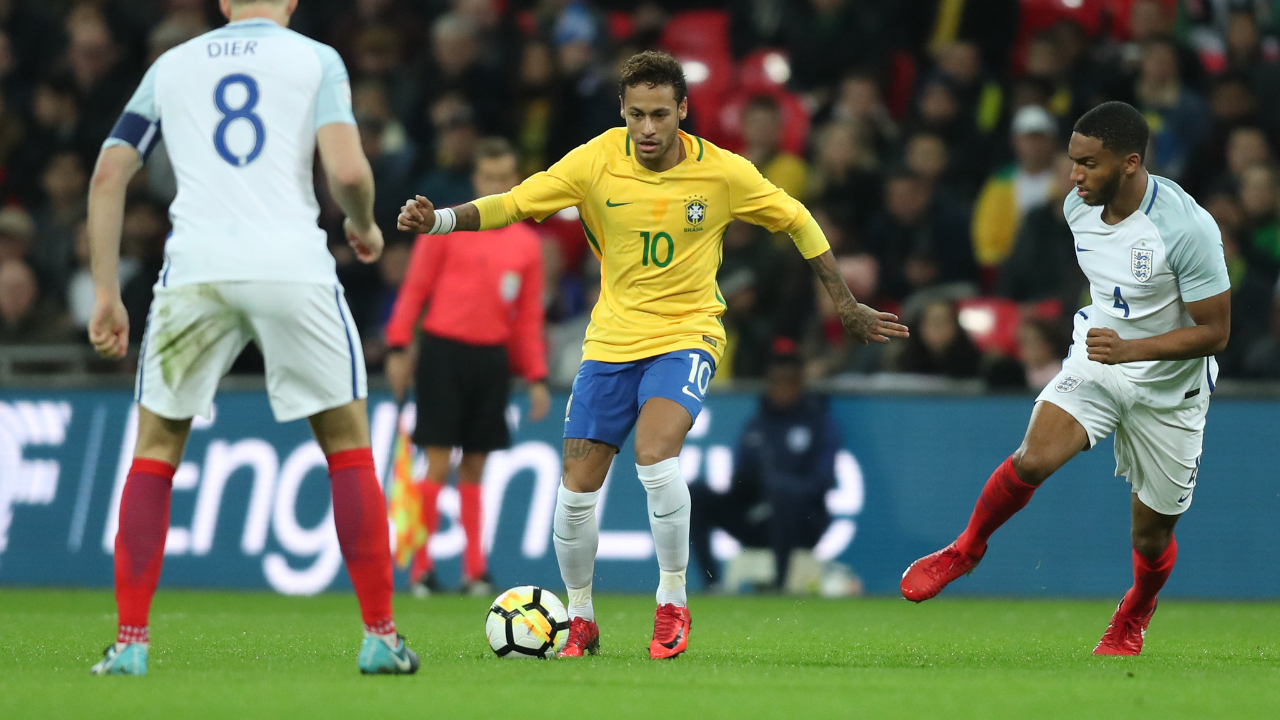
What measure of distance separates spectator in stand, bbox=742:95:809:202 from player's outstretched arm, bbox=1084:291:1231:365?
690cm

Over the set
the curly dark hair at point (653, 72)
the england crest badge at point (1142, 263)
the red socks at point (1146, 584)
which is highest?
the curly dark hair at point (653, 72)

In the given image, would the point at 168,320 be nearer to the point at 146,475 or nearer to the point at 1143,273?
the point at 146,475

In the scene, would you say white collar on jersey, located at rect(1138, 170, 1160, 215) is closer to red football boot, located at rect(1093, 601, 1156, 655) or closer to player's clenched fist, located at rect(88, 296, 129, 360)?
red football boot, located at rect(1093, 601, 1156, 655)

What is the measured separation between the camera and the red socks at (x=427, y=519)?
35.8 feet

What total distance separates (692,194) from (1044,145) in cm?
697

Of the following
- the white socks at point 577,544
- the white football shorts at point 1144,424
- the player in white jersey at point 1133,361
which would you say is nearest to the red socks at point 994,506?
the player in white jersey at point 1133,361

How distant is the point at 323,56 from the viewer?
5.54 metres

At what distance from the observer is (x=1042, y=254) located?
1252 centimetres

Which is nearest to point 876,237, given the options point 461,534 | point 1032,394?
point 1032,394

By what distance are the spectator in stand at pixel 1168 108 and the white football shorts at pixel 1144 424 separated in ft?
21.6

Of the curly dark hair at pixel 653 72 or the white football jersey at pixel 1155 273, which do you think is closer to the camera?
the curly dark hair at pixel 653 72

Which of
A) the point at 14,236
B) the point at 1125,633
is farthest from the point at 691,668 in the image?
the point at 14,236

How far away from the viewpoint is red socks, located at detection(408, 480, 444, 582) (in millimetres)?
10906

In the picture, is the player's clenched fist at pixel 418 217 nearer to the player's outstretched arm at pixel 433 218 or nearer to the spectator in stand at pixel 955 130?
the player's outstretched arm at pixel 433 218
